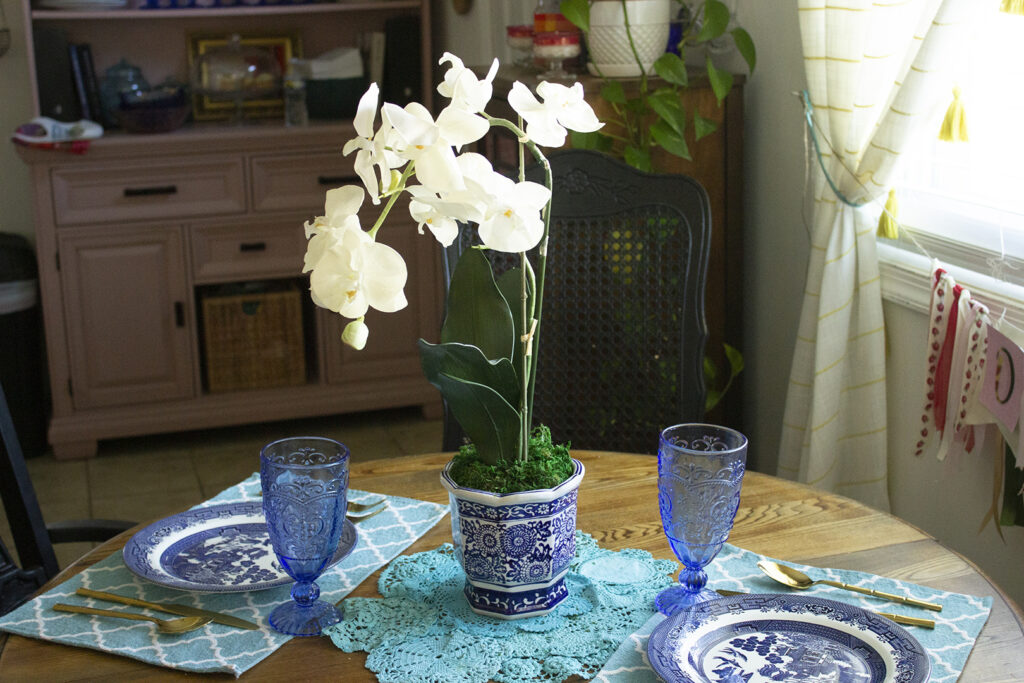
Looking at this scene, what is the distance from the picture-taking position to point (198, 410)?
11.7ft

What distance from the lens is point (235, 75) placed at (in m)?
3.68

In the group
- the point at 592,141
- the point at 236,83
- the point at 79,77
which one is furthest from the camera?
the point at 236,83

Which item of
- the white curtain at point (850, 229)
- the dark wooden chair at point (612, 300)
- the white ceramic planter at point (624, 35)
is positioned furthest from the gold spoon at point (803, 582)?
the white ceramic planter at point (624, 35)

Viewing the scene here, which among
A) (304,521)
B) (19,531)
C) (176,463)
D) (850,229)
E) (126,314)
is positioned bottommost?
(176,463)

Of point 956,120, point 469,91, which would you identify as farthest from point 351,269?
point 956,120

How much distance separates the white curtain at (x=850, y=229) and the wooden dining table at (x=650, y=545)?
0.64 metres

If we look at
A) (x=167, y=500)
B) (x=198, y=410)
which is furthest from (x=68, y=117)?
(x=167, y=500)

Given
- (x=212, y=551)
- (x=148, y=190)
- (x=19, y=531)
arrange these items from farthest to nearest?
(x=148, y=190), (x=19, y=531), (x=212, y=551)

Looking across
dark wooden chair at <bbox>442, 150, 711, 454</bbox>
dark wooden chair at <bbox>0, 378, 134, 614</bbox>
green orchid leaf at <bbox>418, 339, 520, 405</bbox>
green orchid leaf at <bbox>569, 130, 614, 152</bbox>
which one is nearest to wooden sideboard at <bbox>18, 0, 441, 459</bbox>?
green orchid leaf at <bbox>569, 130, 614, 152</bbox>

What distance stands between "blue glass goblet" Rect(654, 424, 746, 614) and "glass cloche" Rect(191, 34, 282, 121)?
295 cm

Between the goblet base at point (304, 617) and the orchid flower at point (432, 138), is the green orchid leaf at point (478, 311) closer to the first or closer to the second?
the orchid flower at point (432, 138)

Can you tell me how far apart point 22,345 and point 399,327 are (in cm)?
120

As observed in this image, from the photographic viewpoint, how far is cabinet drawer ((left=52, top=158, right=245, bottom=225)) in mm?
3293

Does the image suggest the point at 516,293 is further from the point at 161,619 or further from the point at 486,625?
the point at 161,619
